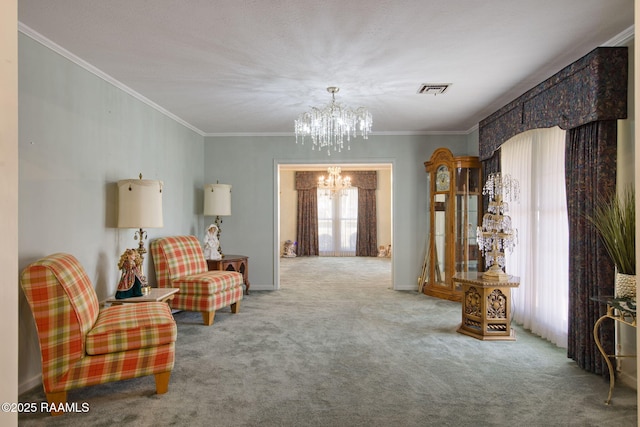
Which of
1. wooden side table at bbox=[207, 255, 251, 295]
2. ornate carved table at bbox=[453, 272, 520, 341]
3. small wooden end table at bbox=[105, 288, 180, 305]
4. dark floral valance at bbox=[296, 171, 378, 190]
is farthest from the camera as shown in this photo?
dark floral valance at bbox=[296, 171, 378, 190]

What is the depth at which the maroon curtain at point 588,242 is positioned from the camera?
2826 millimetres

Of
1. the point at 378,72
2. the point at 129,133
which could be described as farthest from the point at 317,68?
the point at 129,133

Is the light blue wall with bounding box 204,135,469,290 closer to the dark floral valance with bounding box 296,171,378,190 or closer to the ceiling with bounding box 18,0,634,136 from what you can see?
the ceiling with bounding box 18,0,634,136

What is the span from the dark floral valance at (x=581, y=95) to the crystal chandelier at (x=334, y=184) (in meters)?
6.12

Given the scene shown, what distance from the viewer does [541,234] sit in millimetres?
3963

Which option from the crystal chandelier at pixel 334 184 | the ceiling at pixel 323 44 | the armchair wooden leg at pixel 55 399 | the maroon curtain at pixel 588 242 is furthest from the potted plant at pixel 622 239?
the crystal chandelier at pixel 334 184

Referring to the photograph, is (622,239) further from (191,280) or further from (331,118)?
(191,280)

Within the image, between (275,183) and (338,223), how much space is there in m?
5.22

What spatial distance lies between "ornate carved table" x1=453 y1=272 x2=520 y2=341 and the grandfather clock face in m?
2.06

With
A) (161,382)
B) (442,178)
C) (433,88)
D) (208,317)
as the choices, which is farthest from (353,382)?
(442,178)

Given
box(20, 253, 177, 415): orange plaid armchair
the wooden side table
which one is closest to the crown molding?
box(20, 253, 177, 415): orange plaid armchair

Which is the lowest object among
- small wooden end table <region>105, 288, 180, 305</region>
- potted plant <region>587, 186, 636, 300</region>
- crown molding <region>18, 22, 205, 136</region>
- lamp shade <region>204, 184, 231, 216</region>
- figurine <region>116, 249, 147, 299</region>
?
small wooden end table <region>105, 288, 180, 305</region>

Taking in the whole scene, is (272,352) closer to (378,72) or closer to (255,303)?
(255,303)

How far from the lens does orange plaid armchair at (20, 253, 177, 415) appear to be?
234cm
